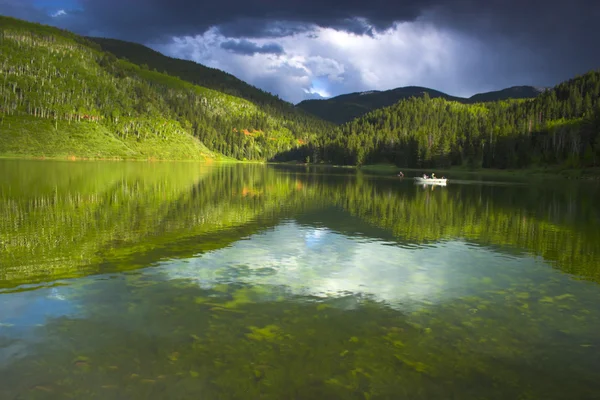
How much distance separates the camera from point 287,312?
1479 centimetres

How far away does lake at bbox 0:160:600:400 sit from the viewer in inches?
404

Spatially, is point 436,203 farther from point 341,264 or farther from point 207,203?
point 341,264

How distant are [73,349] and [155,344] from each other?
2178 millimetres

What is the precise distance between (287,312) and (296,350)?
299 centimetres

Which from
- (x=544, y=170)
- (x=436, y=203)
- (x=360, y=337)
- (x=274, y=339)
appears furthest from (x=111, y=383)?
(x=544, y=170)

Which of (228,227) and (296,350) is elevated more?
(228,227)

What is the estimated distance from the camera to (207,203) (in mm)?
45250

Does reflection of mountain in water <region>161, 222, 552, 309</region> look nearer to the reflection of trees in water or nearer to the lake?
the lake

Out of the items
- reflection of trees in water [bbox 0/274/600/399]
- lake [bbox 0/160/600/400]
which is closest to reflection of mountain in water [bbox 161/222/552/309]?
lake [bbox 0/160/600/400]

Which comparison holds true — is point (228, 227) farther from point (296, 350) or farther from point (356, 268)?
point (296, 350)

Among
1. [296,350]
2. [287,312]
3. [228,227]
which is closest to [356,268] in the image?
[287,312]

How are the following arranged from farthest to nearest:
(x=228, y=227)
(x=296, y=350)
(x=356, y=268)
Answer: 1. (x=228, y=227)
2. (x=356, y=268)
3. (x=296, y=350)

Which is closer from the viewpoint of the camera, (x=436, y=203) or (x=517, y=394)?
(x=517, y=394)

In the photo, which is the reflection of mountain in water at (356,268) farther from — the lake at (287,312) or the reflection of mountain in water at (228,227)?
the reflection of mountain in water at (228,227)
